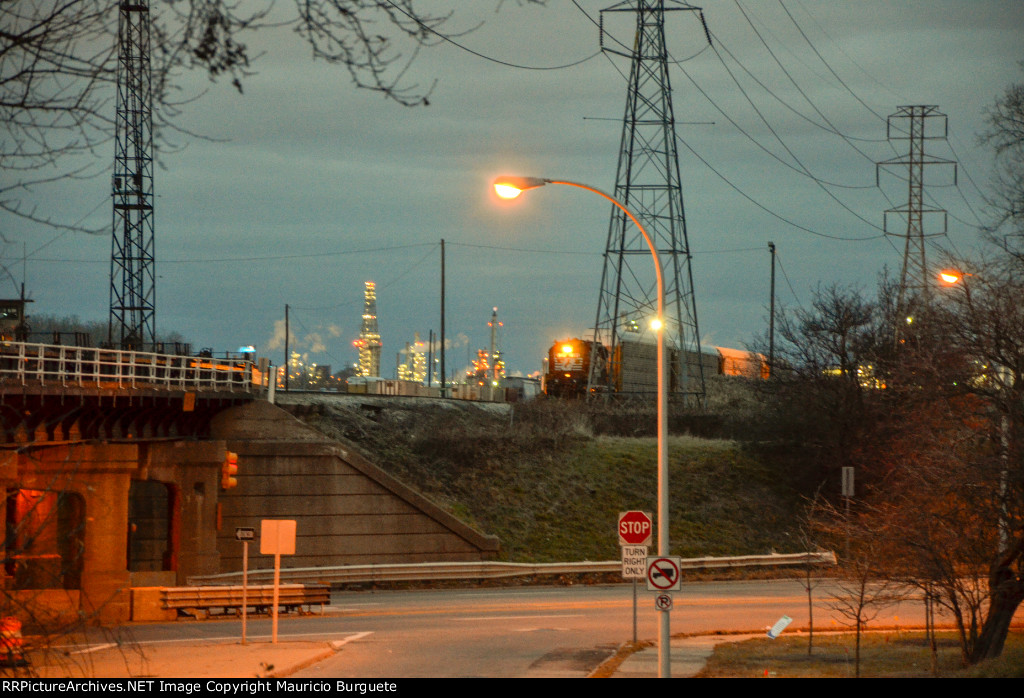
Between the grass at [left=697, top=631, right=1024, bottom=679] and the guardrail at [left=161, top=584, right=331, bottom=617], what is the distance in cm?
1291

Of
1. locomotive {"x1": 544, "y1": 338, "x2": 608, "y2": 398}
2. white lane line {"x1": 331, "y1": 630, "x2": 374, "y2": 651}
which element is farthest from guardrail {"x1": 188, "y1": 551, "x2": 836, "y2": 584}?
locomotive {"x1": 544, "y1": 338, "x2": 608, "y2": 398}

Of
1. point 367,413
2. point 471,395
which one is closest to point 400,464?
point 367,413

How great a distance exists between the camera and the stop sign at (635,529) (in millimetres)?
21094

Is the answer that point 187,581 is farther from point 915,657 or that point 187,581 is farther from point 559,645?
point 915,657

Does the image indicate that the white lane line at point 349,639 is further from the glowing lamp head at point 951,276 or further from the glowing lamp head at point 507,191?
the glowing lamp head at point 951,276

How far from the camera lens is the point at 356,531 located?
39.9 meters

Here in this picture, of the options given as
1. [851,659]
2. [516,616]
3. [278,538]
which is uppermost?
[278,538]

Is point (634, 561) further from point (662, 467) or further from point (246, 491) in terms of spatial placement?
point (246, 491)

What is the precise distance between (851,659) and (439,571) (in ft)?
64.9

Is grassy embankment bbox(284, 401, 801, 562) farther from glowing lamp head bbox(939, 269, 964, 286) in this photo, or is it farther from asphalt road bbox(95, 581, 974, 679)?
glowing lamp head bbox(939, 269, 964, 286)

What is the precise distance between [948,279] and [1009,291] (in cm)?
147

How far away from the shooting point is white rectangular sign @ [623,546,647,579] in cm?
2030

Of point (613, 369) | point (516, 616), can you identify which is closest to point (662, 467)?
point (516, 616)

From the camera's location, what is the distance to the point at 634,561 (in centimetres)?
2058
